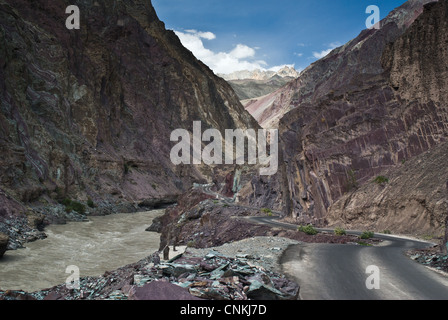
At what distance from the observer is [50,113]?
5553 cm

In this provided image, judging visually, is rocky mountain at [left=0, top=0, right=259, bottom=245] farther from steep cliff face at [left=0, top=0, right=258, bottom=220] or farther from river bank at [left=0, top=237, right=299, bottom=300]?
river bank at [left=0, top=237, right=299, bottom=300]

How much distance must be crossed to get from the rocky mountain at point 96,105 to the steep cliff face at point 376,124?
25041 millimetres

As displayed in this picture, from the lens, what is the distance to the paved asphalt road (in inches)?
281

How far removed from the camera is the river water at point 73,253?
695 inches

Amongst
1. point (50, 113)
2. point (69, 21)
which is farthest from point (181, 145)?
point (50, 113)

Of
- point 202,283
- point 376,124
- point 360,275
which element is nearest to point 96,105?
point 376,124

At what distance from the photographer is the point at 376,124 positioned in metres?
28.0

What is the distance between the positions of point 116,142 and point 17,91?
3350cm

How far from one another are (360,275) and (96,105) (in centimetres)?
7363

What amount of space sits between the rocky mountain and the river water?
4.28 m

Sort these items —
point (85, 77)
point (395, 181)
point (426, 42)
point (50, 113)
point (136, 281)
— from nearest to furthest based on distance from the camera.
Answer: point (136, 281) < point (395, 181) < point (426, 42) < point (50, 113) < point (85, 77)

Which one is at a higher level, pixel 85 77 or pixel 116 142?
pixel 85 77

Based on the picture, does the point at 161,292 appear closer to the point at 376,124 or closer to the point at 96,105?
the point at 376,124

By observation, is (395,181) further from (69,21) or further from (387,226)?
(69,21)
